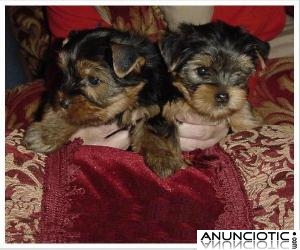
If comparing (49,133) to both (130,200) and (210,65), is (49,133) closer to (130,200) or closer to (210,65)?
(130,200)

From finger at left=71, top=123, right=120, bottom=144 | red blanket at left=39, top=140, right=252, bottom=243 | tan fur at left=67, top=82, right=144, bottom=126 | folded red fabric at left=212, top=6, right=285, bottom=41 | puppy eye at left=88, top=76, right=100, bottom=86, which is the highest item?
folded red fabric at left=212, top=6, right=285, bottom=41

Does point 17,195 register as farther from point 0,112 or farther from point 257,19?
point 257,19

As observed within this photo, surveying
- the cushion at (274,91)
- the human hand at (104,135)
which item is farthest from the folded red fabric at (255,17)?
the human hand at (104,135)

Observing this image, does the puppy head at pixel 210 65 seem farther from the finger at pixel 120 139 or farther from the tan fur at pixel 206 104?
the finger at pixel 120 139

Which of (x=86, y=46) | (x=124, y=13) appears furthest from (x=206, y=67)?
(x=124, y=13)

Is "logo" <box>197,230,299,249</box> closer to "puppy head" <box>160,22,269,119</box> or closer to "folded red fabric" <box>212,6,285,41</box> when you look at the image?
"puppy head" <box>160,22,269,119</box>

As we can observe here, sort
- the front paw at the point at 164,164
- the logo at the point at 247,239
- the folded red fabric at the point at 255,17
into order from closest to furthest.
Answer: the logo at the point at 247,239
the front paw at the point at 164,164
the folded red fabric at the point at 255,17

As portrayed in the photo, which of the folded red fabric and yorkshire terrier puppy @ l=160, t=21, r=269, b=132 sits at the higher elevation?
the folded red fabric

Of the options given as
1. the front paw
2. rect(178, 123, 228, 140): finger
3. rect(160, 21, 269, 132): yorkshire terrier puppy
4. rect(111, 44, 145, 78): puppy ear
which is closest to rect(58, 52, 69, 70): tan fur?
rect(111, 44, 145, 78): puppy ear
